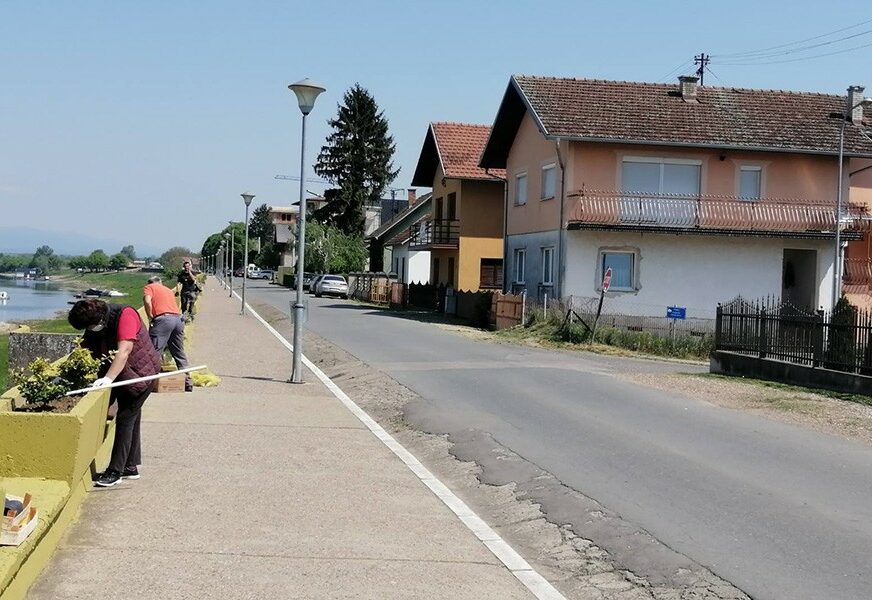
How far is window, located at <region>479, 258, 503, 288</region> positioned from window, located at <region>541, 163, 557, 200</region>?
10.2 metres

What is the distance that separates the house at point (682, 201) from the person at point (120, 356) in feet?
77.8

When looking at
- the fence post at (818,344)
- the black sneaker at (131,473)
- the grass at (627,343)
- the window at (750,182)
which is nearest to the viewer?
the black sneaker at (131,473)

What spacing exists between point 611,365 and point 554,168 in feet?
41.5

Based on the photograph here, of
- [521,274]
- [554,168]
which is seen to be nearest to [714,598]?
[554,168]

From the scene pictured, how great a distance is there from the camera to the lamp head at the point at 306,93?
52.3 ft

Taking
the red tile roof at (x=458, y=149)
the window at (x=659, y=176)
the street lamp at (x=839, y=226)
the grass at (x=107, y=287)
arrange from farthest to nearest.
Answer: the red tile roof at (x=458, y=149) < the grass at (x=107, y=287) < the window at (x=659, y=176) < the street lamp at (x=839, y=226)

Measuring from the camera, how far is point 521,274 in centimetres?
3600

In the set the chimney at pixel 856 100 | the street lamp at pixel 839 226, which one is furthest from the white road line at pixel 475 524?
the chimney at pixel 856 100

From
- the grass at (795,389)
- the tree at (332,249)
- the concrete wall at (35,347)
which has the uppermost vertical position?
the tree at (332,249)

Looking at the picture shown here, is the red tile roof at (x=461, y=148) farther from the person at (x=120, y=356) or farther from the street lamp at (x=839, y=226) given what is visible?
the person at (x=120, y=356)

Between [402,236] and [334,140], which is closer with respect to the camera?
[402,236]

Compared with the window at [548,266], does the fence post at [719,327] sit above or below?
below

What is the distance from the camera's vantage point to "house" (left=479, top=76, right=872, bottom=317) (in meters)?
31.1

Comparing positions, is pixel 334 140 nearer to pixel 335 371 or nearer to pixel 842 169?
pixel 842 169
